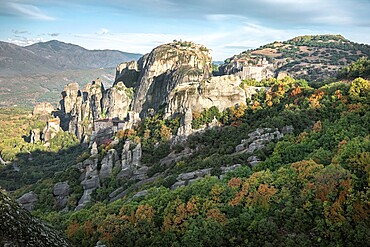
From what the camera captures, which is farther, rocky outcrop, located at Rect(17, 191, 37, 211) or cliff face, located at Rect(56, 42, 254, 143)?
cliff face, located at Rect(56, 42, 254, 143)

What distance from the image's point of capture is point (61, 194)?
44.0m

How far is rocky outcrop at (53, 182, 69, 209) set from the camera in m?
41.9

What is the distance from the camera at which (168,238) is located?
1858 centimetres

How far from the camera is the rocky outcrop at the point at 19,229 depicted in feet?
23.0

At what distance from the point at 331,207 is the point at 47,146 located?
96.4 meters

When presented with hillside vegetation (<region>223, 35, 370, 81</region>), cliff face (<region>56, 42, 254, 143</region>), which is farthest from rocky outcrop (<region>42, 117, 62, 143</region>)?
hillside vegetation (<region>223, 35, 370, 81</region>)

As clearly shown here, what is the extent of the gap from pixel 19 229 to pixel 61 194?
128 feet

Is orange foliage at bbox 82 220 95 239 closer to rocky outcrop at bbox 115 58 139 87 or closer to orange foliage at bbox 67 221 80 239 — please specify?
orange foliage at bbox 67 221 80 239

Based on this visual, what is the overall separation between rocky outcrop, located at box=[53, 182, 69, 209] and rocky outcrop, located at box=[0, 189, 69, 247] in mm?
35536

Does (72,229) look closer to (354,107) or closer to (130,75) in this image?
(354,107)

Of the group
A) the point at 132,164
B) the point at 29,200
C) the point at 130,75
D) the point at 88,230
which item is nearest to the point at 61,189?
the point at 29,200

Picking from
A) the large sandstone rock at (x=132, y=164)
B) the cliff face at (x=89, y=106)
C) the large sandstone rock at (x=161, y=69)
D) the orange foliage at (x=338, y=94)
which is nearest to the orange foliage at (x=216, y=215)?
the orange foliage at (x=338, y=94)

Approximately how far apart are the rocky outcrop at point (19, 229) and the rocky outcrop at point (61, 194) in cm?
3554

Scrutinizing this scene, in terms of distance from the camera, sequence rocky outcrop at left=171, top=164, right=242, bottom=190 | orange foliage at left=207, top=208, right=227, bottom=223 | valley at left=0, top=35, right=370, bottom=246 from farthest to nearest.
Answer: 1. rocky outcrop at left=171, top=164, right=242, bottom=190
2. orange foliage at left=207, top=208, right=227, bottom=223
3. valley at left=0, top=35, right=370, bottom=246
